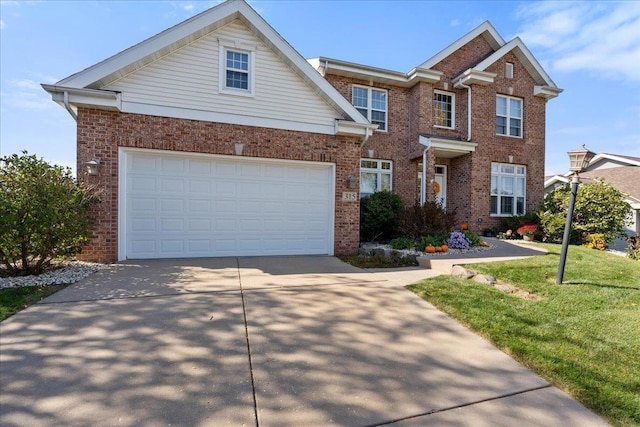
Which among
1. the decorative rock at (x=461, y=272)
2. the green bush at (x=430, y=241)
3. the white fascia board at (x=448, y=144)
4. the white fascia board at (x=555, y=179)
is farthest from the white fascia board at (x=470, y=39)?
the white fascia board at (x=555, y=179)

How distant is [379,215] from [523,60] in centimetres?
1014

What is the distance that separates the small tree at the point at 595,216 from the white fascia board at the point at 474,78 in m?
5.40

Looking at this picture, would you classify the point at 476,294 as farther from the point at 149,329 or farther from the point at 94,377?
the point at 94,377

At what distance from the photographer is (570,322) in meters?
3.94

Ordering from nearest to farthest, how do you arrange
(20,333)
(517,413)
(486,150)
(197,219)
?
(517,413) < (20,333) < (197,219) < (486,150)

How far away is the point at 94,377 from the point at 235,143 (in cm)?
616

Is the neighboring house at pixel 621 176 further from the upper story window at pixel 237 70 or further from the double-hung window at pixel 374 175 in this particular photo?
the upper story window at pixel 237 70

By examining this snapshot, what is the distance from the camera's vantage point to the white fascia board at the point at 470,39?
42.5ft

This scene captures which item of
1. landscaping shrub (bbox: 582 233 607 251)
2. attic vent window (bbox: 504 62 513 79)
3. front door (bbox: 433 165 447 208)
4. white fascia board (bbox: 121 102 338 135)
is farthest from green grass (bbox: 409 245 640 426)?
attic vent window (bbox: 504 62 513 79)

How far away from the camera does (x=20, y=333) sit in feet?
11.1

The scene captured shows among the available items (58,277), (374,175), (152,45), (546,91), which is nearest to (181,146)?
(152,45)

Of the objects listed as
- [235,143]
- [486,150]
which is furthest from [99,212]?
[486,150]

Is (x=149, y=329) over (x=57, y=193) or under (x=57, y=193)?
under

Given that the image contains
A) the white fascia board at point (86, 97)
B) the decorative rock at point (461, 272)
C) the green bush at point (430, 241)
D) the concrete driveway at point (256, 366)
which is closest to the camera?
the concrete driveway at point (256, 366)
